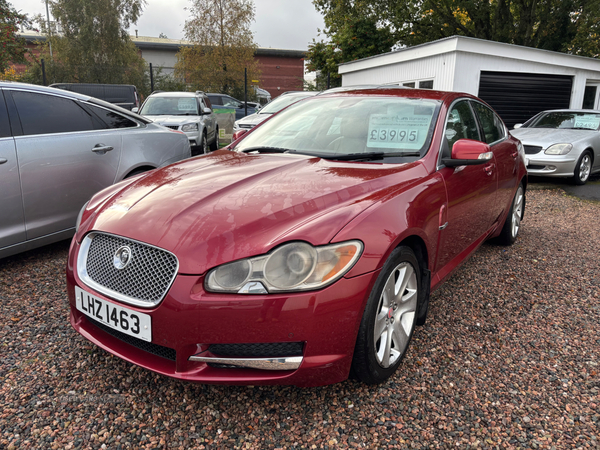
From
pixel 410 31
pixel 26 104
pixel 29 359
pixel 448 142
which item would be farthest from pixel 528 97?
pixel 29 359

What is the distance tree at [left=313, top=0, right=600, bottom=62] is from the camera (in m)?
19.0

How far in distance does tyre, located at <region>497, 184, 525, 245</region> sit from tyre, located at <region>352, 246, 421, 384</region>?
241 cm

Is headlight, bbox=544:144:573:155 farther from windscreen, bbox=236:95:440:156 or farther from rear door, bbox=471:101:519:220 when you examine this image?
windscreen, bbox=236:95:440:156

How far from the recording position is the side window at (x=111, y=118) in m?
4.27

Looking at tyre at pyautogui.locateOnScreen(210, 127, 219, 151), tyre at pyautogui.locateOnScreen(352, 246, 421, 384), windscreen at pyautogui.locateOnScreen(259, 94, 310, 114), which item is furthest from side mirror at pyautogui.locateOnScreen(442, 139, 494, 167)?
tyre at pyautogui.locateOnScreen(210, 127, 219, 151)

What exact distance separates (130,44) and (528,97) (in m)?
24.8

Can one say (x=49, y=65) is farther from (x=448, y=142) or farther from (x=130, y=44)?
(x=448, y=142)

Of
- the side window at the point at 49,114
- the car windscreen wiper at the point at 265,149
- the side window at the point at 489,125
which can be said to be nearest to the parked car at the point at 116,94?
the side window at the point at 49,114

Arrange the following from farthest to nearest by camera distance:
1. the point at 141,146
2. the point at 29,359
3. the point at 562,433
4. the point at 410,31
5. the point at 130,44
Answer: the point at 130,44
the point at 410,31
the point at 141,146
the point at 29,359
the point at 562,433

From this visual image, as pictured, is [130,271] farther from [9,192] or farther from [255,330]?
[9,192]

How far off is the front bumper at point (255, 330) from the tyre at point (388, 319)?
7 cm

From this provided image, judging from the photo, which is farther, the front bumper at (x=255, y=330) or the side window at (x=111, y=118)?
the side window at (x=111, y=118)

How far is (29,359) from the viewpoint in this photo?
2.43m

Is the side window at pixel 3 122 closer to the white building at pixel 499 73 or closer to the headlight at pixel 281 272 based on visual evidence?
the headlight at pixel 281 272
